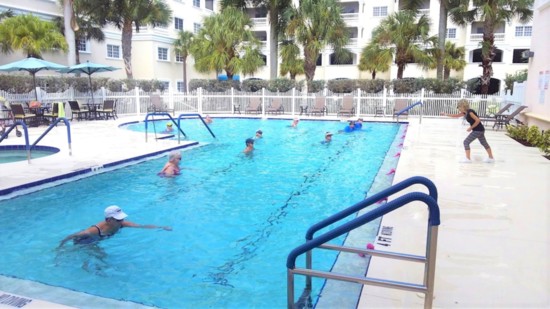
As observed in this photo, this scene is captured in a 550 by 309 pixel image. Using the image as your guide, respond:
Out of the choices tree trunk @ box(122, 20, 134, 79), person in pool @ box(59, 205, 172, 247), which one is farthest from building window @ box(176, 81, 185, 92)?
person in pool @ box(59, 205, 172, 247)

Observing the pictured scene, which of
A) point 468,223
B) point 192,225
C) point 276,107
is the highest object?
point 276,107

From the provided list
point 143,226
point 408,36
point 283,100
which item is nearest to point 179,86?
point 283,100

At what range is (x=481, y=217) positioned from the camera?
5359mm

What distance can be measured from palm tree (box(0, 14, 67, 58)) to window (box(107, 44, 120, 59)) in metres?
8.60

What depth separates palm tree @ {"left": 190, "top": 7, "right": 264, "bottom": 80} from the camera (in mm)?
23922

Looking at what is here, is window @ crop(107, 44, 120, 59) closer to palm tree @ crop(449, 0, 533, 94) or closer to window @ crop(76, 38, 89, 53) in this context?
window @ crop(76, 38, 89, 53)

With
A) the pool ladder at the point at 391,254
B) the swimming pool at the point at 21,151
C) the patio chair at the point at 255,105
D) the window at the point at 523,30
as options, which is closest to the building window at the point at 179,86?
the patio chair at the point at 255,105

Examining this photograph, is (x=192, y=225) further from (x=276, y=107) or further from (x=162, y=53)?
(x=162, y=53)

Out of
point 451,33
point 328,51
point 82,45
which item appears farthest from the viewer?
point 328,51

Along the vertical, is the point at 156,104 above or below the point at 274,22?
below

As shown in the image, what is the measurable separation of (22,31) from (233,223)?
21603 mm

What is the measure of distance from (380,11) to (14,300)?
41.2 meters

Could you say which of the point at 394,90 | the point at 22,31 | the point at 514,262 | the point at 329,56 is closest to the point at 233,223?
the point at 514,262

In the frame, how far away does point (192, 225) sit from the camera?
6.18 meters
